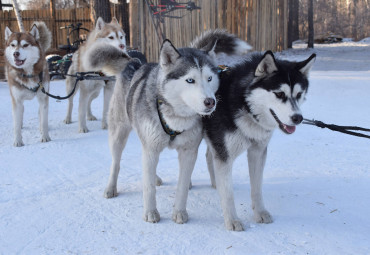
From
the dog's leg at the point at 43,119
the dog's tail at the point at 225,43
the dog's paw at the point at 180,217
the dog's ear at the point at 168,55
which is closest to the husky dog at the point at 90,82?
the dog's leg at the point at 43,119

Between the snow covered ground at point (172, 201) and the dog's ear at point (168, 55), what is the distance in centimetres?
124

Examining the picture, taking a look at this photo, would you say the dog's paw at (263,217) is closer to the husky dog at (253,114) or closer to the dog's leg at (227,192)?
the husky dog at (253,114)

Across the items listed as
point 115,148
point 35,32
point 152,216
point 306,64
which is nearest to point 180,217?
point 152,216

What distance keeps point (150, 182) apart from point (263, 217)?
924 millimetres

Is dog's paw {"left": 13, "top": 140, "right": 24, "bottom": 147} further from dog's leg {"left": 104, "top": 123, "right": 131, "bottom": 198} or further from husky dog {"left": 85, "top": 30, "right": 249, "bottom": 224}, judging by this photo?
husky dog {"left": 85, "top": 30, "right": 249, "bottom": 224}

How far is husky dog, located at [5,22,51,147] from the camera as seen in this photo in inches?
204

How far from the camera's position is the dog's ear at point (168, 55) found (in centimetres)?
256

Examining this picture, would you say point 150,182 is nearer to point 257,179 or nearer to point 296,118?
point 257,179

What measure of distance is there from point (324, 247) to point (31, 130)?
503 centimetres

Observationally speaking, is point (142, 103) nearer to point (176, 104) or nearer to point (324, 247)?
point (176, 104)

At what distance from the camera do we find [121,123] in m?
3.28

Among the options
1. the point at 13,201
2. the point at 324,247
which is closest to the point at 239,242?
the point at 324,247

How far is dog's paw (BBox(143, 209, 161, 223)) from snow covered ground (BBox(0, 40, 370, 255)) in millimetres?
46

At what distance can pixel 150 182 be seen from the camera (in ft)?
9.19
